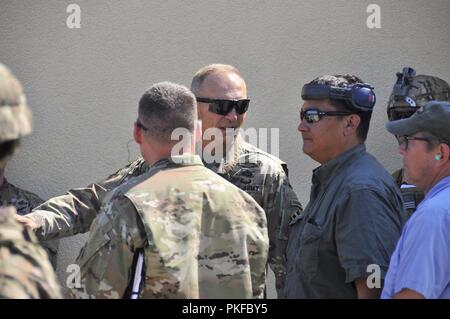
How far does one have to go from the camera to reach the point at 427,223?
297 centimetres

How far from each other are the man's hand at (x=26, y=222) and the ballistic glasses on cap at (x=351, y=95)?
1498 millimetres

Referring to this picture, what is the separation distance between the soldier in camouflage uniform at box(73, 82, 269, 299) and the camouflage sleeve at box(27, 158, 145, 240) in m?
1.22

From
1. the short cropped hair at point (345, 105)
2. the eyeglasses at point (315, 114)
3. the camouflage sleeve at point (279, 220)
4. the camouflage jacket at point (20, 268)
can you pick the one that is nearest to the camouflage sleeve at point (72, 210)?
the camouflage sleeve at point (279, 220)

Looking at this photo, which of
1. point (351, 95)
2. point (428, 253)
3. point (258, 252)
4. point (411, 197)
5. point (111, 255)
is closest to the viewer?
point (111, 255)

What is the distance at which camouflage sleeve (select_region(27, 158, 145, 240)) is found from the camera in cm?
A: 412

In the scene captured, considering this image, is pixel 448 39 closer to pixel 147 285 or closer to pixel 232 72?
pixel 232 72

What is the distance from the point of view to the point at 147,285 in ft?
9.37

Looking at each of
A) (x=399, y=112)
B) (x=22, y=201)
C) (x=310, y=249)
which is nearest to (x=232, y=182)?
(x=310, y=249)

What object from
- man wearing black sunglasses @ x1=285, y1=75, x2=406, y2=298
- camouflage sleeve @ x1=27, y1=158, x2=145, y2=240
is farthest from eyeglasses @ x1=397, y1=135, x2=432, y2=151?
camouflage sleeve @ x1=27, y1=158, x2=145, y2=240

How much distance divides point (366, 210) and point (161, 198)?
0.95 metres

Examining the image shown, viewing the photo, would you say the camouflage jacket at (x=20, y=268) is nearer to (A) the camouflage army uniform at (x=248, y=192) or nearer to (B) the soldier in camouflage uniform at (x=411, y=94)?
(A) the camouflage army uniform at (x=248, y=192)

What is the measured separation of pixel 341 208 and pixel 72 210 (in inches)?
60.3

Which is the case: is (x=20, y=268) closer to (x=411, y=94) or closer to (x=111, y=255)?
(x=111, y=255)
